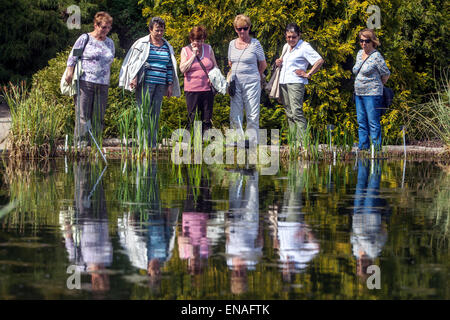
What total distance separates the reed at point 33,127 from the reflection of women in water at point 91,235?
4385 mm

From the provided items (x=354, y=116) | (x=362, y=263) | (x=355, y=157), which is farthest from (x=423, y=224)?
(x=354, y=116)

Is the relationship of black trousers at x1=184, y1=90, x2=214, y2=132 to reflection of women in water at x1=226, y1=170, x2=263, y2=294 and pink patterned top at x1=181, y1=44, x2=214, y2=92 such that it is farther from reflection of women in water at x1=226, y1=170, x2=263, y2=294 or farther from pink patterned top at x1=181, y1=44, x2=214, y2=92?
reflection of women in water at x1=226, y1=170, x2=263, y2=294

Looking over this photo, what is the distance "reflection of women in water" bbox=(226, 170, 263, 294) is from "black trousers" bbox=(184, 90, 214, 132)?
4424 millimetres

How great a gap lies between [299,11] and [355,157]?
3.93 metres

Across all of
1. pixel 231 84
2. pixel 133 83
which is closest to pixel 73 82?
pixel 133 83

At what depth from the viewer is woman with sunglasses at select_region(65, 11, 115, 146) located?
12844mm

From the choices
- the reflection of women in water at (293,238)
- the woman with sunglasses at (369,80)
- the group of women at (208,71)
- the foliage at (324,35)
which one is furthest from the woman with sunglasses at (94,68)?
the reflection of women in water at (293,238)

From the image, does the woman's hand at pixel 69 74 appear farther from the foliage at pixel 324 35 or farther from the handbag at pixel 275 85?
the foliage at pixel 324 35

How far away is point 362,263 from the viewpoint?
502 centimetres

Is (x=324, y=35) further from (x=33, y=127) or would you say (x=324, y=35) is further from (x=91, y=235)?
(x=91, y=235)

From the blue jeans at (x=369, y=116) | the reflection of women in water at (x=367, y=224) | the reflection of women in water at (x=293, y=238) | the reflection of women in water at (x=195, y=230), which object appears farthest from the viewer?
the blue jeans at (x=369, y=116)

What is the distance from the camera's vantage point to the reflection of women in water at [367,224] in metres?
5.27

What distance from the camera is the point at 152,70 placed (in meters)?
13.2
